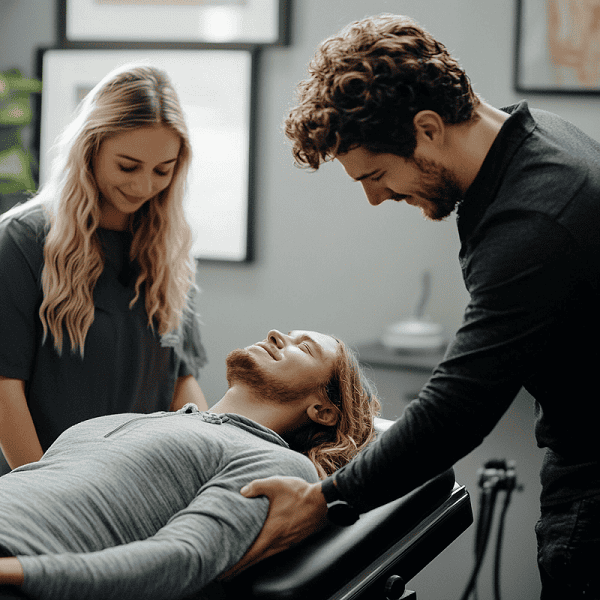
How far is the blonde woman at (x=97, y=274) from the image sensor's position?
60.0 inches

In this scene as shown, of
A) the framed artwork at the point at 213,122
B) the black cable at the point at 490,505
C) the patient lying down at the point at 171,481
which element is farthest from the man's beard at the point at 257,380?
the framed artwork at the point at 213,122

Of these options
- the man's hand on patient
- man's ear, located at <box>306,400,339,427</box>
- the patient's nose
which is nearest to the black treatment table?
the man's hand on patient

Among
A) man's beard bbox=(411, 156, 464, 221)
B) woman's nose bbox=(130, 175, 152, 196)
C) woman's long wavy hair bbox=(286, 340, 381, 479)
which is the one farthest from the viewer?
woman's nose bbox=(130, 175, 152, 196)

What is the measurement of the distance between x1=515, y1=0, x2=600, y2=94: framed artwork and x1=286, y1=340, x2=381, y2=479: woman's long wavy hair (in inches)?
50.0

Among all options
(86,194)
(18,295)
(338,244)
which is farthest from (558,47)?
(18,295)

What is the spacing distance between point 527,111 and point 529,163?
0.33 feet

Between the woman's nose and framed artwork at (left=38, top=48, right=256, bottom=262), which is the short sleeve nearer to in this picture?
the woman's nose

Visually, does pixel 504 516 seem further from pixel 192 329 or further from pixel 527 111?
pixel 527 111

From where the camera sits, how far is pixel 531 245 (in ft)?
2.99

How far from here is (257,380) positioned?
1.50 metres

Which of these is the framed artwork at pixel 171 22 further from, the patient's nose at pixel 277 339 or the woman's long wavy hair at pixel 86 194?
the patient's nose at pixel 277 339

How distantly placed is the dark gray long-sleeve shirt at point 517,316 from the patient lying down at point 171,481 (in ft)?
0.71

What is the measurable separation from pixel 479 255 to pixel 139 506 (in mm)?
654

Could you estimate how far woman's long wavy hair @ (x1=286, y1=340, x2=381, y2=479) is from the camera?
144 centimetres
